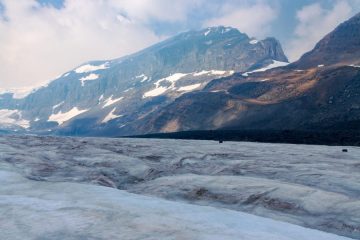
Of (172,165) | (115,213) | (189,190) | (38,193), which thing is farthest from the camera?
(172,165)

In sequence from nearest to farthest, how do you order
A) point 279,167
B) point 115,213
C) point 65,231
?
point 65,231, point 115,213, point 279,167

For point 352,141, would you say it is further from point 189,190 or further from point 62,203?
point 62,203

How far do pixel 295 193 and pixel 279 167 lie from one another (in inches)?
325

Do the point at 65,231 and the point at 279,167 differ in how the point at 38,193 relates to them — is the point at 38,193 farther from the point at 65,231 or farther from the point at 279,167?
the point at 279,167

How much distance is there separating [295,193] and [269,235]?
240 inches

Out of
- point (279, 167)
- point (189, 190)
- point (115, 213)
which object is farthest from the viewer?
point (279, 167)

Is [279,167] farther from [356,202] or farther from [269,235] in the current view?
[269,235]

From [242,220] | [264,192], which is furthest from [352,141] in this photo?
[242,220]

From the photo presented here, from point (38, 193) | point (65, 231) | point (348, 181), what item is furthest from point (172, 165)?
point (65, 231)

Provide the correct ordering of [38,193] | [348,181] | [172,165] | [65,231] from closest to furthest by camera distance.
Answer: [65,231]
[38,193]
[348,181]
[172,165]

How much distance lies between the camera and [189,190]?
53.2 ft

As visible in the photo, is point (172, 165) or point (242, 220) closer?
point (242, 220)

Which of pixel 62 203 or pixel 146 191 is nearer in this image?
pixel 62 203

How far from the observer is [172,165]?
25125mm
